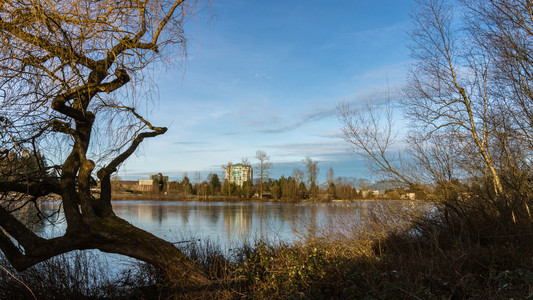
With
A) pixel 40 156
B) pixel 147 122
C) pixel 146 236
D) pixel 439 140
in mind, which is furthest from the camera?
pixel 439 140

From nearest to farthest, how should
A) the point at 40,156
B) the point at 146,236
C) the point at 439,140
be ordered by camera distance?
the point at 40,156 → the point at 146,236 → the point at 439,140

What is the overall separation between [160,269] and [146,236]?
714 millimetres

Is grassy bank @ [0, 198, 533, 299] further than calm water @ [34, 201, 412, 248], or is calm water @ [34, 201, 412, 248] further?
calm water @ [34, 201, 412, 248]

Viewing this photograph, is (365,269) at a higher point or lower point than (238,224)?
higher

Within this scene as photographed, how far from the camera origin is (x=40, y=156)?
4.60 meters

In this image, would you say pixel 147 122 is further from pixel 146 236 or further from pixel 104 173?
pixel 146 236

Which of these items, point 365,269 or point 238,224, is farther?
point 238,224

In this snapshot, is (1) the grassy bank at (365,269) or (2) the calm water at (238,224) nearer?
(1) the grassy bank at (365,269)

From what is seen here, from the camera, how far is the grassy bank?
4.17 meters

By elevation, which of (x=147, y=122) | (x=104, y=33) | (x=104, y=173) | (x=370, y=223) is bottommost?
(x=370, y=223)

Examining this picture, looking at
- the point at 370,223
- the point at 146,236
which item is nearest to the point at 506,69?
the point at 370,223

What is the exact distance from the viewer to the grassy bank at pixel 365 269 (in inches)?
164

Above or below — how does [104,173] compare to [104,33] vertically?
below

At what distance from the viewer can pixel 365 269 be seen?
17.4 ft
